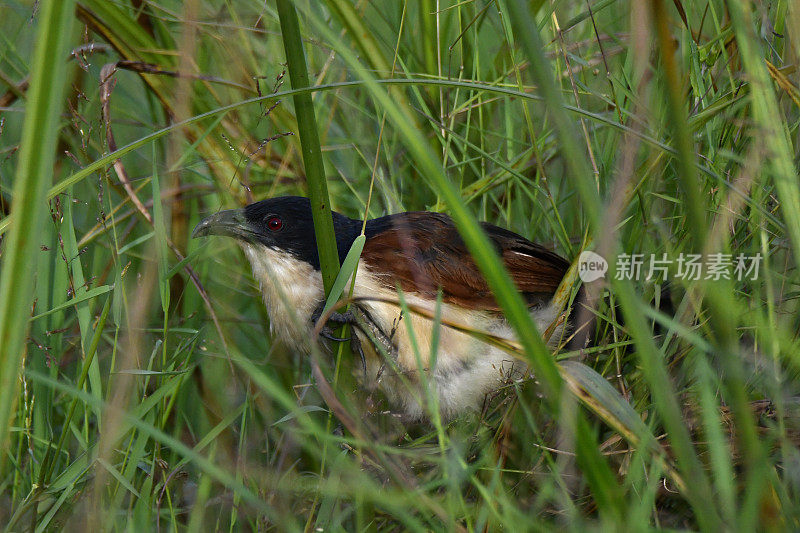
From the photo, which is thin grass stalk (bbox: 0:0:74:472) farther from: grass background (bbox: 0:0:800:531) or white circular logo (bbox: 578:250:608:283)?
white circular logo (bbox: 578:250:608:283)

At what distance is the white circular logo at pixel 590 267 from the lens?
6.89ft

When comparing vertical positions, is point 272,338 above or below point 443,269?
below

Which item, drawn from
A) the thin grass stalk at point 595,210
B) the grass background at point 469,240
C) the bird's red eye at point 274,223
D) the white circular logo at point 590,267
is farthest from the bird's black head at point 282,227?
the thin grass stalk at point 595,210

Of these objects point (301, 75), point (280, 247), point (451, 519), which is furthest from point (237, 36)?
point (451, 519)

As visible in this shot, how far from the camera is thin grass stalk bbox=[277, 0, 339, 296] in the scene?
51.7 inches

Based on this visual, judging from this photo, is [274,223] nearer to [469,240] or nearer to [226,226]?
[226,226]

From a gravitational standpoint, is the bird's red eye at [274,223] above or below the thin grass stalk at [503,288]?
above

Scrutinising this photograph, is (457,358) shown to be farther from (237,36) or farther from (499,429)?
(237,36)

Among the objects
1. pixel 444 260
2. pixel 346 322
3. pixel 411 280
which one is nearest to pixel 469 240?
pixel 346 322

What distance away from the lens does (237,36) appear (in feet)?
9.99

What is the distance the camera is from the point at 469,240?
93cm

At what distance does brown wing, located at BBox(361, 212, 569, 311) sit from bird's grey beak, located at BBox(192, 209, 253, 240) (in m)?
0.44

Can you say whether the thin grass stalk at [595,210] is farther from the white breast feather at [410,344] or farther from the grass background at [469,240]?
the white breast feather at [410,344]

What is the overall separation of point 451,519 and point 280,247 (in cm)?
149
